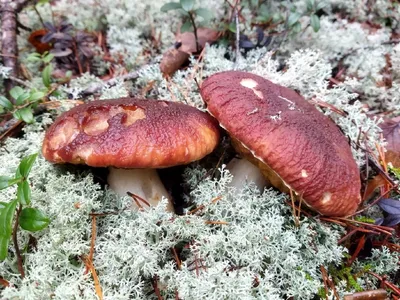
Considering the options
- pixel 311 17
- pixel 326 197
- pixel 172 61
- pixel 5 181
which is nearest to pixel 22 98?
pixel 5 181

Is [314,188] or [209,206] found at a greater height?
[314,188]

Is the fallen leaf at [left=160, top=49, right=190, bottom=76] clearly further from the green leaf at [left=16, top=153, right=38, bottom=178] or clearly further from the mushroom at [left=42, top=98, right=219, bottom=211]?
the green leaf at [left=16, top=153, right=38, bottom=178]

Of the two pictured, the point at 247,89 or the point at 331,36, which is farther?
the point at 331,36

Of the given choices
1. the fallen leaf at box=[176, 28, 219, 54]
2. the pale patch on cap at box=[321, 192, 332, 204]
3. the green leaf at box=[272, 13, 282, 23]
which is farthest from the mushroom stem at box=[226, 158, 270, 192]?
the green leaf at box=[272, 13, 282, 23]

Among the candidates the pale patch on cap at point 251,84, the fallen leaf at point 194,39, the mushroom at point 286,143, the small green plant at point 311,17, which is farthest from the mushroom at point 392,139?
the fallen leaf at point 194,39

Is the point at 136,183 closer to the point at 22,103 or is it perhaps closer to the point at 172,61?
the point at 22,103

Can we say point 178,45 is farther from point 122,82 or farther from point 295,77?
point 295,77

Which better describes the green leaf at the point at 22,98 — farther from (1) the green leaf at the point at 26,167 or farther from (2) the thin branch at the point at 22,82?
(1) the green leaf at the point at 26,167

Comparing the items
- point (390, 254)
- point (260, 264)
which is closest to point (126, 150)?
point (260, 264)
